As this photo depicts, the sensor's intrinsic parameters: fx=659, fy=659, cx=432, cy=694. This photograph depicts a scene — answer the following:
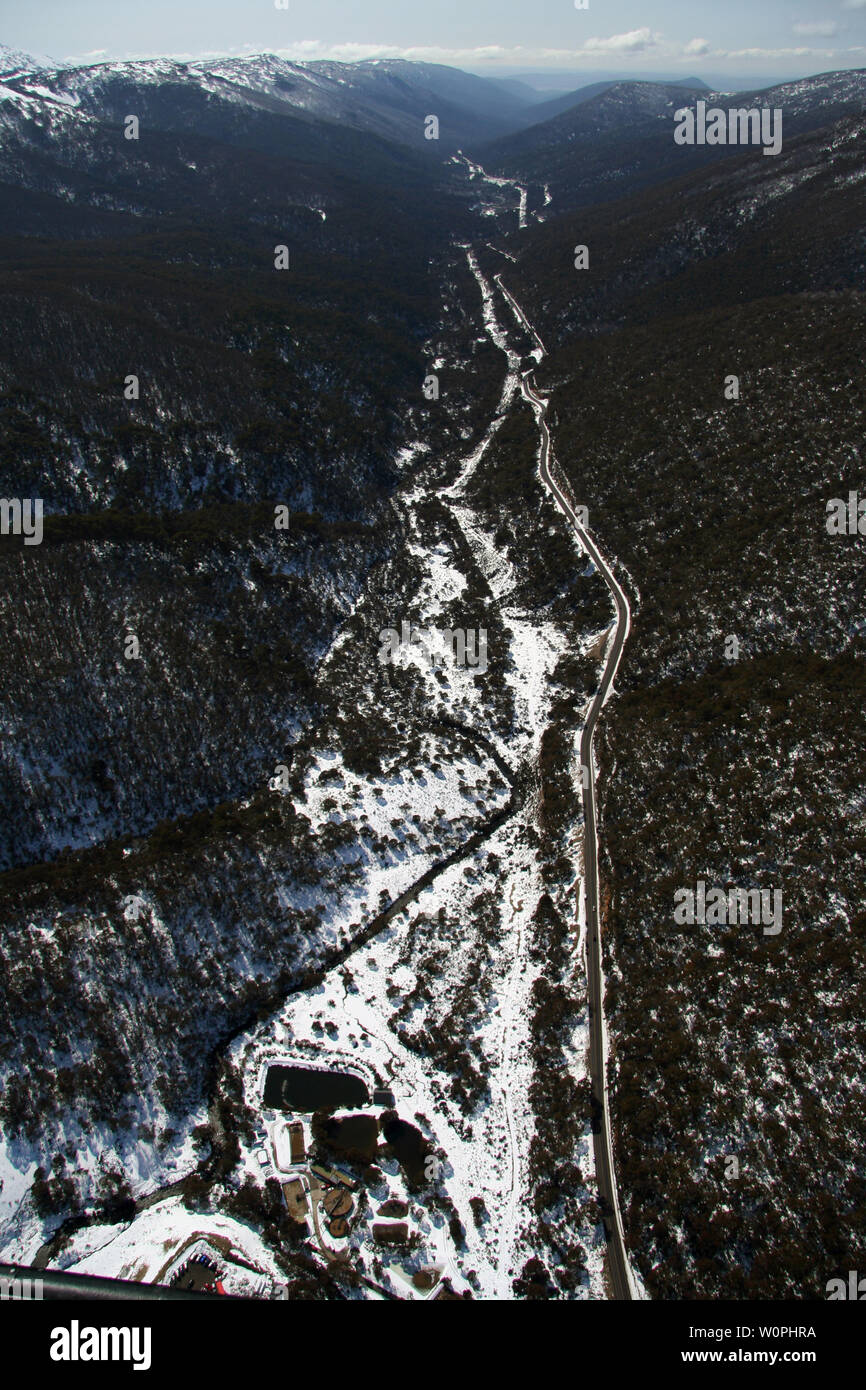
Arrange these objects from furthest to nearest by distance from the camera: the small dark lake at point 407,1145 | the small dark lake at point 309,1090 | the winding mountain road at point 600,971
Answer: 1. the small dark lake at point 309,1090
2. the small dark lake at point 407,1145
3. the winding mountain road at point 600,971

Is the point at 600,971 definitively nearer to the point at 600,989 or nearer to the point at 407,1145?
the point at 600,989

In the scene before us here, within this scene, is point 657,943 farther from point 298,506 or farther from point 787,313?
point 787,313

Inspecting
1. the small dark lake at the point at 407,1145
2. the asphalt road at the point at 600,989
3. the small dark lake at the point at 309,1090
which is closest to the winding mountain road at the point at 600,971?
the asphalt road at the point at 600,989

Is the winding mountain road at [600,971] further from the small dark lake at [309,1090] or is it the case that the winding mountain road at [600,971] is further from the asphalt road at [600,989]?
the small dark lake at [309,1090]


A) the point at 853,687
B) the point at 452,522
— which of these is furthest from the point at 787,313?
the point at 853,687

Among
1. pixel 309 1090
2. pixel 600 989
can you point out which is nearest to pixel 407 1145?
pixel 309 1090

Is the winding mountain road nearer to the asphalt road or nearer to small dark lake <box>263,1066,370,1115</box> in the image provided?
the asphalt road
